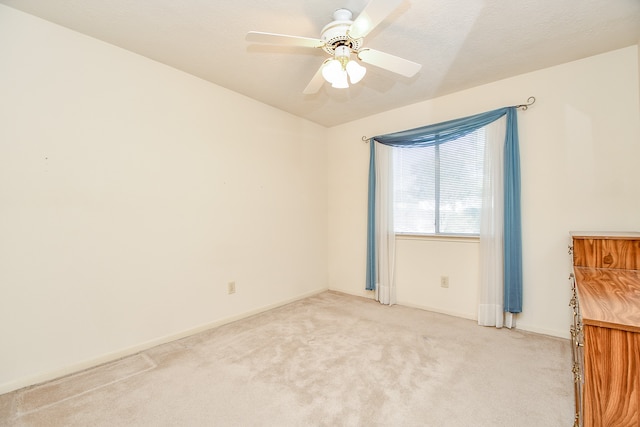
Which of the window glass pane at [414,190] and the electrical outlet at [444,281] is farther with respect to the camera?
the window glass pane at [414,190]

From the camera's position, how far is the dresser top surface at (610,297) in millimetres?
829

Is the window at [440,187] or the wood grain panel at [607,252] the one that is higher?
the window at [440,187]

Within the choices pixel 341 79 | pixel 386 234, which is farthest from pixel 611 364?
pixel 386 234

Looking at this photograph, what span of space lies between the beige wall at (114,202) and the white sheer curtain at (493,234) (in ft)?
7.55

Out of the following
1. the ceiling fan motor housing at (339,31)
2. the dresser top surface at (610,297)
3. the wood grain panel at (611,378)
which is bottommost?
the wood grain panel at (611,378)

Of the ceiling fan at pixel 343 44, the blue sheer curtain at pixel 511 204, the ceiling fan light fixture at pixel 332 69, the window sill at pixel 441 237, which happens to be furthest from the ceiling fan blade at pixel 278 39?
the window sill at pixel 441 237

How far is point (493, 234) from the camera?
274cm

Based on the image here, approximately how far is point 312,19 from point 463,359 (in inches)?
104

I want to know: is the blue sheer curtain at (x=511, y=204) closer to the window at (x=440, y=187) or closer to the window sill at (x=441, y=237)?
the window at (x=440, y=187)

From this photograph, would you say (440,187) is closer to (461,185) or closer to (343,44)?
(461,185)

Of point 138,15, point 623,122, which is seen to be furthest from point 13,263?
point 623,122

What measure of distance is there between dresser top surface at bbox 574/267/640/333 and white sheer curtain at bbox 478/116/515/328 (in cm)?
108

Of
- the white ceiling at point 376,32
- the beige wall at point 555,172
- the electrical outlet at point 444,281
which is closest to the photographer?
the white ceiling at point 376,32

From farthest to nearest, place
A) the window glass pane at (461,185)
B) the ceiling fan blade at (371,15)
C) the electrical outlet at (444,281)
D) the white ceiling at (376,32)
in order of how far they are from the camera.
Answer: the electrical outlet at (444,281) < the window glass pane at (461,185) < the white ceiling at (376,32) < the ceiling fan blade at (371,15)
